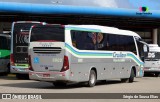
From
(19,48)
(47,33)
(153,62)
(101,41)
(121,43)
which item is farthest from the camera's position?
(153,62)

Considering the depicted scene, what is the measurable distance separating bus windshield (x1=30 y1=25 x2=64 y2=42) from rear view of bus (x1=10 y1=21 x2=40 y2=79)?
5.78 meters

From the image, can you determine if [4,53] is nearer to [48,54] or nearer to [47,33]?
[47,33]

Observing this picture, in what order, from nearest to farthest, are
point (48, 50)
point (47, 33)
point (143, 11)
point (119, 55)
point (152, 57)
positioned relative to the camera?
1. point (48, 50)
2. point (47, 33)
3. point (119, 55)
4. point (152, 57)
5. point (143, 11)

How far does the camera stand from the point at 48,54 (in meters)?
21.5

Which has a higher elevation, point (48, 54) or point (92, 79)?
point (48, 54)

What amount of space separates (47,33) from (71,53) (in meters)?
1.47

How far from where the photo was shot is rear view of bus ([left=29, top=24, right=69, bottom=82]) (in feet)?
69.7

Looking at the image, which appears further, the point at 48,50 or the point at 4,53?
the point at 4,53

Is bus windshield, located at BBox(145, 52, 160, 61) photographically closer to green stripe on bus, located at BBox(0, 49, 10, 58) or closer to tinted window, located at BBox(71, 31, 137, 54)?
tinted window, located at BBox(71, 31, 137, 54)

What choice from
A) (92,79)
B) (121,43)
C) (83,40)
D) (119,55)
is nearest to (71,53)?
(83,40)

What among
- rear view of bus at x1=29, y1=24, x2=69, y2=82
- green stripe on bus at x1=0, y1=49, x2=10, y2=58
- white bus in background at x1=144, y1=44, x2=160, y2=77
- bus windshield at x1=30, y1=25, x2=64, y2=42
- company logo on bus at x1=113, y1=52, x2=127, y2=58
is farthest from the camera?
white bus in background at x1=144, y1=44, x2=160, y2=77

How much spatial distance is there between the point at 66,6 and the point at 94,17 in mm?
4553

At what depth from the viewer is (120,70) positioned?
26359 mm

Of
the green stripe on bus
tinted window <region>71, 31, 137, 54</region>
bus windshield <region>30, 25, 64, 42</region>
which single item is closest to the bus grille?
bus windshield <region>30, 25, 64, 42</region>
